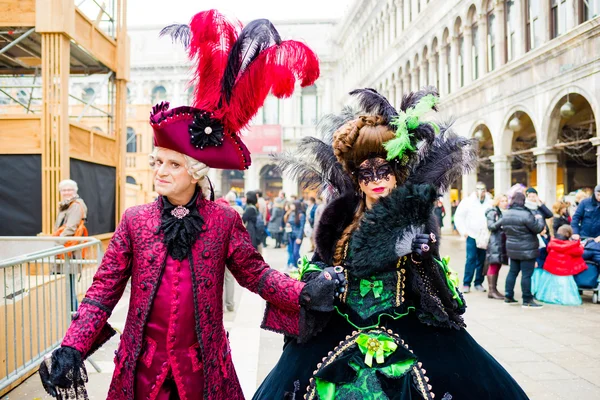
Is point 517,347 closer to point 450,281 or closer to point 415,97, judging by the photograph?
point 450,281

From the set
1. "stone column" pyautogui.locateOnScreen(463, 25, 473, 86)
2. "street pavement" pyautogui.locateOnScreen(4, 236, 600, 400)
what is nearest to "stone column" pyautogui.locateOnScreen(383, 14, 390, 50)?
"stone column" pyautogui.locateOnScreen(463, 25, 473, 86)

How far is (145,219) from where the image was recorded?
2363 millimetres

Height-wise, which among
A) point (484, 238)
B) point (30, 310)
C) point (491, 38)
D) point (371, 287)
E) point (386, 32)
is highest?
point (386, 32)

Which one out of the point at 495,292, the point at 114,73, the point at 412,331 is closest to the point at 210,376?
the point at 412,331

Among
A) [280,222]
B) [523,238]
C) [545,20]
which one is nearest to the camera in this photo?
[523,238]

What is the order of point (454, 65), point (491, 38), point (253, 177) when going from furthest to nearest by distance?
point (253, 177) → point (454, 65) → point (491, 38)

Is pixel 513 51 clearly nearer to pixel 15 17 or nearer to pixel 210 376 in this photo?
pixel 15 17

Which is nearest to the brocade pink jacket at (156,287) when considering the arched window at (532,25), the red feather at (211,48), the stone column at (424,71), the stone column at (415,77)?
the red feather at (211,48)

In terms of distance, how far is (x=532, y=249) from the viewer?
23.9 feet

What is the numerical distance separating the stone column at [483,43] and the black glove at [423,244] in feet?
57.7

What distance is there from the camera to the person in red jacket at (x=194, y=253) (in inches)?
87.5

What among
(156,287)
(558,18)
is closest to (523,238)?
(156,287)

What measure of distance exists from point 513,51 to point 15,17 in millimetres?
14387

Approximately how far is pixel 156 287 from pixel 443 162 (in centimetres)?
163
